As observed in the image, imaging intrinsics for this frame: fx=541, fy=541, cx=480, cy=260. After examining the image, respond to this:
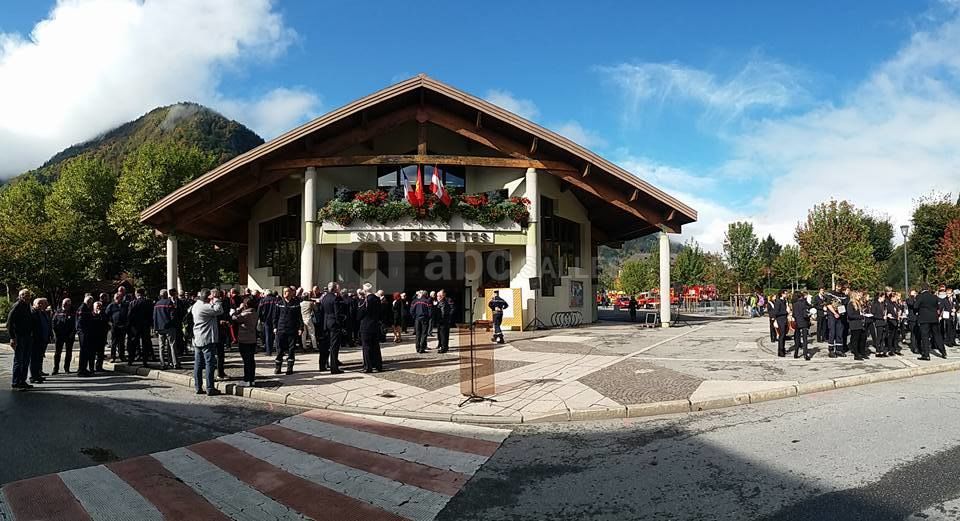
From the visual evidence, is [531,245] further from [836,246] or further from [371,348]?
[836,246]

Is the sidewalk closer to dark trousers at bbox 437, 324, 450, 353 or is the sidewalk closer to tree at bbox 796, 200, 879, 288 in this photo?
dark trousers at bbox 437, 324, 450, 353

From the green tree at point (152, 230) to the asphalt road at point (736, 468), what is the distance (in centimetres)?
3532

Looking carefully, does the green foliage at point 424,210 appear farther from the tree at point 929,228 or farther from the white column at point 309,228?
the tree at point 929,228

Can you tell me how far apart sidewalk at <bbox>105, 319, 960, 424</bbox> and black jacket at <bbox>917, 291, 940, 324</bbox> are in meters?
1.05

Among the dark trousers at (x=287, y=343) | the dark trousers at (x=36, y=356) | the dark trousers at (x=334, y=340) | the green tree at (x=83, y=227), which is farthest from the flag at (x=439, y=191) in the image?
the green tree at (x=83, y=227)

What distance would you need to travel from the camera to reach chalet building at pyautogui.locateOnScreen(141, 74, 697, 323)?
19.9m

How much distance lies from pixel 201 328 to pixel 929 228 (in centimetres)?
6075

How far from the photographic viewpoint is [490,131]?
20844 mm

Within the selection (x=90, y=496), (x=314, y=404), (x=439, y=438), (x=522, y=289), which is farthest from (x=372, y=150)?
(x=90, y=496)

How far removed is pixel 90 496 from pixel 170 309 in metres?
7.47

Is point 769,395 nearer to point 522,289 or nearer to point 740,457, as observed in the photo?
point 740,457

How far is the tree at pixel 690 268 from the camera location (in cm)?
5106

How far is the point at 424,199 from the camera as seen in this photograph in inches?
781

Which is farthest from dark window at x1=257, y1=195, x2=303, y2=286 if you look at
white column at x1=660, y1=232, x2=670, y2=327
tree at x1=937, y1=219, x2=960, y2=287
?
tree at x1=937, y1=219, x2=960, y2=287
